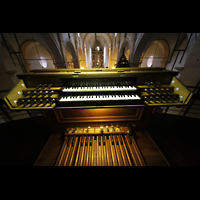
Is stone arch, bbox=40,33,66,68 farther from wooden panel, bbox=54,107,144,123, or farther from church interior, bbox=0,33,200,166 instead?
wooden panel, bbox=54,107,144,123

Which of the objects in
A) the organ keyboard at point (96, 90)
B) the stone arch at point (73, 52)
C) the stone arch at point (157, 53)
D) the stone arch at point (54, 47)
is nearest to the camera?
the organ keyboard at point (96, 90)

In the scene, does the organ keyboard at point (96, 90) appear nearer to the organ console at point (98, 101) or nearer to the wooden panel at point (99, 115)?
the organ console at point (98, 101)

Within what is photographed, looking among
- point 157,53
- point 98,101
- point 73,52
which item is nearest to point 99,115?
point 98,101

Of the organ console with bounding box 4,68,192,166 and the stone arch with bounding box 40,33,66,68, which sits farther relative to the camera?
the stone arch with bounding box 40,33,66,68

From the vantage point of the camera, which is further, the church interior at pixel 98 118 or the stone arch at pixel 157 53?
the stone arch at pixel 157 53

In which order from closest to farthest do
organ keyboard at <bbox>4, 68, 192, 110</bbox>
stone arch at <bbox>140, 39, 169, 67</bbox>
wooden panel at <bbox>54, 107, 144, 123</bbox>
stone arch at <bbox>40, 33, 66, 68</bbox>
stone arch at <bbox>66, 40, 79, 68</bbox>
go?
organ keyboard at <bbox>4, 68, 192, 110</bbox> < wooden panel at <bbox>54, 107, 144, 123</bbox> < stone arch at <bbox>40, 33, 66, 68</bbox> < stone arch at <bbox>140, 39, 169, 67</bbox> < stone arch at <bbox>66, 40, 79, 68</bbox>

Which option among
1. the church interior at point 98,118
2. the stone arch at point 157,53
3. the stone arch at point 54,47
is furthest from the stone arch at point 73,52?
the church interior at point 98,118

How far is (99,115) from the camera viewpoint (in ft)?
7.36

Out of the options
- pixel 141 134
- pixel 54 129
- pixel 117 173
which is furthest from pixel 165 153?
pixel 54 129

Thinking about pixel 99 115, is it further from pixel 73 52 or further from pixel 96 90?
pixel 73 52

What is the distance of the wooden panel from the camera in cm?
218

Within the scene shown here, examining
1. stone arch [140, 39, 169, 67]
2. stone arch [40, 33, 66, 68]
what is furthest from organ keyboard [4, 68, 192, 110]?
stone arch [140, 39, 169, 67]

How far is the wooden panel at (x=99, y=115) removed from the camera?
218 centimetres

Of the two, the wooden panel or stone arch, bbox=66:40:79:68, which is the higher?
stone arch, bbox=66:40:79:68
